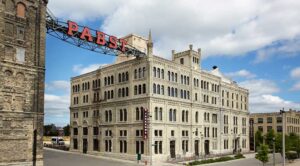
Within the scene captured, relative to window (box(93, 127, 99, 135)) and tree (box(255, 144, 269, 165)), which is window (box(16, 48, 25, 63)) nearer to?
tree (box(255, 144, 269, 165))

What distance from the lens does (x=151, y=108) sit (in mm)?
63719

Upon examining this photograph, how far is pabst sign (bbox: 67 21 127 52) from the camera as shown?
4919 cm

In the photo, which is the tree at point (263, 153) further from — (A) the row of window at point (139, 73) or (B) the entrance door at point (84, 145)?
(B) the entrance door at point (84, 145)

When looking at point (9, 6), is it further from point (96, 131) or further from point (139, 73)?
point (96, 131)

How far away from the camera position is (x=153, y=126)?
63.8 m

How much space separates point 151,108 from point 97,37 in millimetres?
17440

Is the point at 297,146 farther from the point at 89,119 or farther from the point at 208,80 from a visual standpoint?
the point at 89,119

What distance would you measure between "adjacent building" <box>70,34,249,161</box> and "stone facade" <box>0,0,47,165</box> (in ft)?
82.9

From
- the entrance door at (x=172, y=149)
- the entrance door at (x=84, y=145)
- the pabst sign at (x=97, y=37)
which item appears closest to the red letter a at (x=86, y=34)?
the pabst sign at (x=97, y=37)

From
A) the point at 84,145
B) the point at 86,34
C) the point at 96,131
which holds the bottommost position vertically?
the point at 84,145

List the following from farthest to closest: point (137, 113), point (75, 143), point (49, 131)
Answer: point (49, 131), point (75, 143), point (137, 113)

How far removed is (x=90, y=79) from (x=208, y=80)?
87.6ft

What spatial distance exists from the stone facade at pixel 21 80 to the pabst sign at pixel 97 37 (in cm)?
767

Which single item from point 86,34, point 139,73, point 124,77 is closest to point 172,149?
point 139,73
